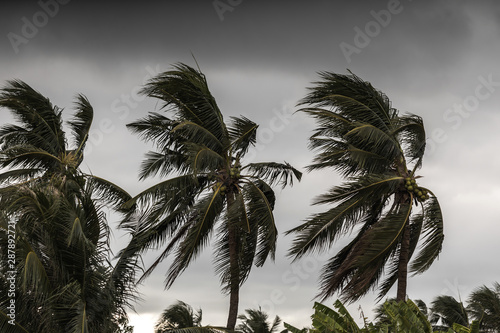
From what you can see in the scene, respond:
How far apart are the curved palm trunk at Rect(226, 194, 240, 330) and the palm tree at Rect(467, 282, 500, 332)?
13131mm

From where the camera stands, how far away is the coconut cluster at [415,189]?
71.5 feet

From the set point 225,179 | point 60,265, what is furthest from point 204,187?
point 60,265

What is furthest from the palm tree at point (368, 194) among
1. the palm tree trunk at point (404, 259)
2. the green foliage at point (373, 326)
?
the green foliage at point (373, 326)

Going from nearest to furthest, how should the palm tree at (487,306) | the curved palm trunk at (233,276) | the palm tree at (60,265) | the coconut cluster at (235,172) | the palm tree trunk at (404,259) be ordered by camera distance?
the palm tree at (60,265), the curved palm trunk at (233,276), the palm tree trunk at (404,259), the coconut cluster at (235,172), the palm tree at (487,306)


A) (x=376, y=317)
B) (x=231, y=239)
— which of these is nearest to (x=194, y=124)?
(x=231, y=239)

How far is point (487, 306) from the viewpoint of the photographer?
101ft

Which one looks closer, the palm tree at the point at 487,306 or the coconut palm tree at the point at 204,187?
the coconut palm tree at the point at 204,187

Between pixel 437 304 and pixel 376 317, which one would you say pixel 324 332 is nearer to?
pixel 376 317

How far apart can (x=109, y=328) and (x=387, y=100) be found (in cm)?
1294

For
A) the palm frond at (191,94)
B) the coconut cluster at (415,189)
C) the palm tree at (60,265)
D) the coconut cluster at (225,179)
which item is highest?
the palm frond at (191,94)

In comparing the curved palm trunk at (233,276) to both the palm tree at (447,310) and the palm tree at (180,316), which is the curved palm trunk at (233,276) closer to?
the palm tree at (180,316)

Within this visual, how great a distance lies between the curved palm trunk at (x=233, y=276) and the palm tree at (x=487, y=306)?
43.1ft

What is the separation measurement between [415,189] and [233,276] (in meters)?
6.09

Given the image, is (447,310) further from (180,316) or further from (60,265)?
(60,265)
